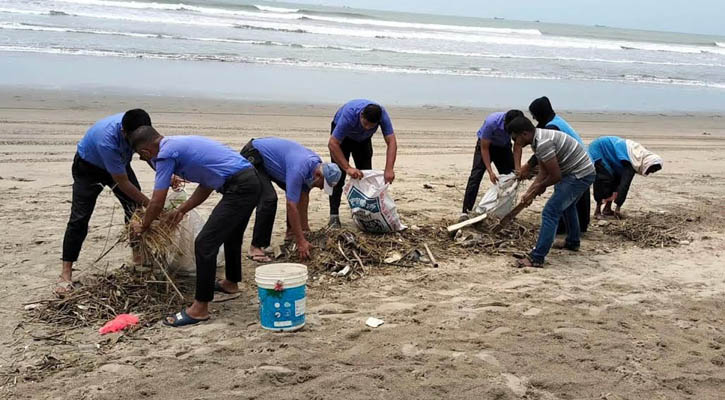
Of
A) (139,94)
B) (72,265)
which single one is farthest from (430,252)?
(139,94)

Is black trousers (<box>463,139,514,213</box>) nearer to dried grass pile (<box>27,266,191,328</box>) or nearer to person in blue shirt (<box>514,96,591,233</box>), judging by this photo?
person in blue shirt (<box>514,96,591,233</box>)

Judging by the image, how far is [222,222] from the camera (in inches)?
168

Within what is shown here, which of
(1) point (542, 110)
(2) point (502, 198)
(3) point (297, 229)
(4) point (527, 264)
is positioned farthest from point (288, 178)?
(1) point (542, 110)

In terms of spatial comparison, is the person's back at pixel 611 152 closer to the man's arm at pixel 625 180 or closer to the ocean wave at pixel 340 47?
the man's arm at pixel 625 180

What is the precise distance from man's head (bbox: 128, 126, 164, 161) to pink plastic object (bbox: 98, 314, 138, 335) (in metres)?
1.08

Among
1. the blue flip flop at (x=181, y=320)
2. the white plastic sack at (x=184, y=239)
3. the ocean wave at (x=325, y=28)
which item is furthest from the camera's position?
the ocean wave at (x=325, y=28)

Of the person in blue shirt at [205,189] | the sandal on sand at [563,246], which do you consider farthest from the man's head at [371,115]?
the sandal on sand at [563,246]

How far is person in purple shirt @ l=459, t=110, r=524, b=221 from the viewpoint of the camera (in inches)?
251

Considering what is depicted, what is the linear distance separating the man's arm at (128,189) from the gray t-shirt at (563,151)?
10.5 ft

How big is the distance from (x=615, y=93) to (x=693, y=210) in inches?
545

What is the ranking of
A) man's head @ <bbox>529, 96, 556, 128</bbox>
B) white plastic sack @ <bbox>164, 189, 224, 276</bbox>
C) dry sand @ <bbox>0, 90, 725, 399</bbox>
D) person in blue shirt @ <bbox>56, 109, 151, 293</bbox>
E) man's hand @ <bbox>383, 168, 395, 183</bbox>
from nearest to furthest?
dry sand @ <bbox>0, 90, 725, 399</bbox> < person in blue shirt @ <bbox>56, 109, 151, 293</bbox> < white plastic sack @ <bbox>164, 189, 224, 276</bbox> < man's hand @ <bbox>383, 168, 395, 183</bbox> < man's head @ <bbox>529, 96, 556, 128</bbox>

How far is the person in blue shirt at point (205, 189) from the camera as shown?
4.12 meters

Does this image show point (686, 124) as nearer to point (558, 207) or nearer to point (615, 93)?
point (615, 93)

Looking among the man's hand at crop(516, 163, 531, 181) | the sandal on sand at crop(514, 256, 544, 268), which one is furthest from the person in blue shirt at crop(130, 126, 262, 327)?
the man's hand at crop(516, 163, 531, 181)
